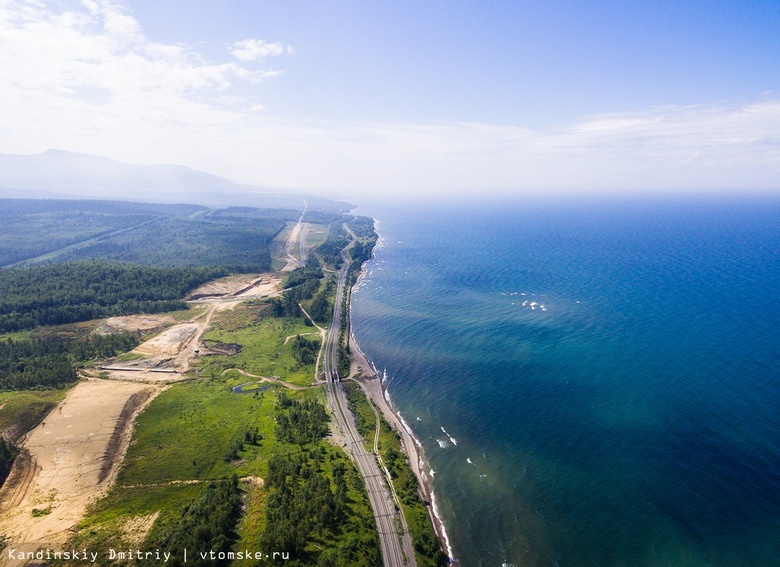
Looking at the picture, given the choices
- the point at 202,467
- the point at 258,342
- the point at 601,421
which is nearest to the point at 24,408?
the point at 202,467

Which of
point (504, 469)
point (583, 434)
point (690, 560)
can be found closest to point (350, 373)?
point (504, 469)

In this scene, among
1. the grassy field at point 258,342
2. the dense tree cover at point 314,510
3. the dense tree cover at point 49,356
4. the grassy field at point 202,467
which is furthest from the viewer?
the grassy field at point 258,342

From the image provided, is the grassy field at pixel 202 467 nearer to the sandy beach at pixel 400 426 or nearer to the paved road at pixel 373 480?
the paved road at pixel 373 480

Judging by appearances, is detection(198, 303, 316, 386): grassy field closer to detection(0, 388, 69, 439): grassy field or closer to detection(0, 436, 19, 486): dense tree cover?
detection(0, 388, 69, 439): grassy field

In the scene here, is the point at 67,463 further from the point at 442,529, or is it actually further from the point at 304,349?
the point at 442,529

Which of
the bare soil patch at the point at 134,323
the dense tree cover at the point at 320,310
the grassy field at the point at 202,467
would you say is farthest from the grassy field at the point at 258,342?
the bare soil patch at the point at 134,323

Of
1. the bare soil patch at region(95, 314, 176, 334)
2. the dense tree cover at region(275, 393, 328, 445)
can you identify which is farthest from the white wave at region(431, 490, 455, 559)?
the bare soil patch at region(95, 314, 176, 334)
